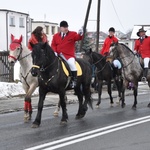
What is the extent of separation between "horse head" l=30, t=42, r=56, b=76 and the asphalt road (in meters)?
1.45

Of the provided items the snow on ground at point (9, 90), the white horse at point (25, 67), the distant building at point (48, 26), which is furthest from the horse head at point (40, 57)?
the distant building at point (48, 26)

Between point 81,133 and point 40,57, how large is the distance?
6.65 ft

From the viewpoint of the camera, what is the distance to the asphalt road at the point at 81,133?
7918mm

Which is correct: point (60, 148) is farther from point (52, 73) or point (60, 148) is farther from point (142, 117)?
point (142, 117)

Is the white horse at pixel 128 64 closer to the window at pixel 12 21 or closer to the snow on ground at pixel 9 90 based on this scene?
the snow on ground at pixel 9 90

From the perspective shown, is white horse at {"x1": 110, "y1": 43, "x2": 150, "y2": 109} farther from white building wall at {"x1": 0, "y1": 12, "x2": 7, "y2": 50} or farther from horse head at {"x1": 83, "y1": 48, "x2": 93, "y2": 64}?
white building wall at {"x1": 0, "y1": 12, "x2": 7, "y2": 50}

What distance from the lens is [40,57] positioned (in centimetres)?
952

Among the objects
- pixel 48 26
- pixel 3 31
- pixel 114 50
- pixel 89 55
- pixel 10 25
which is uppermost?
pixel 48 26

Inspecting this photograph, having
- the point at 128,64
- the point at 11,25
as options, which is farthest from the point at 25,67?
the point at 11,25

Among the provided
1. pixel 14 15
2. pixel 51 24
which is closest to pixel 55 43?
pixel 14 15

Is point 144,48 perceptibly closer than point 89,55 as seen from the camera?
No

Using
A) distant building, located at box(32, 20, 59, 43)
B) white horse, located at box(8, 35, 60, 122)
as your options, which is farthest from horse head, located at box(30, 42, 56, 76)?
distant building, located at box(32, 20, 59, 43)

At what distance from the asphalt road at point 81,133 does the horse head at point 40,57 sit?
1.45m

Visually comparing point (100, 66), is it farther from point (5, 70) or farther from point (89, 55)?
point (5, 70)
